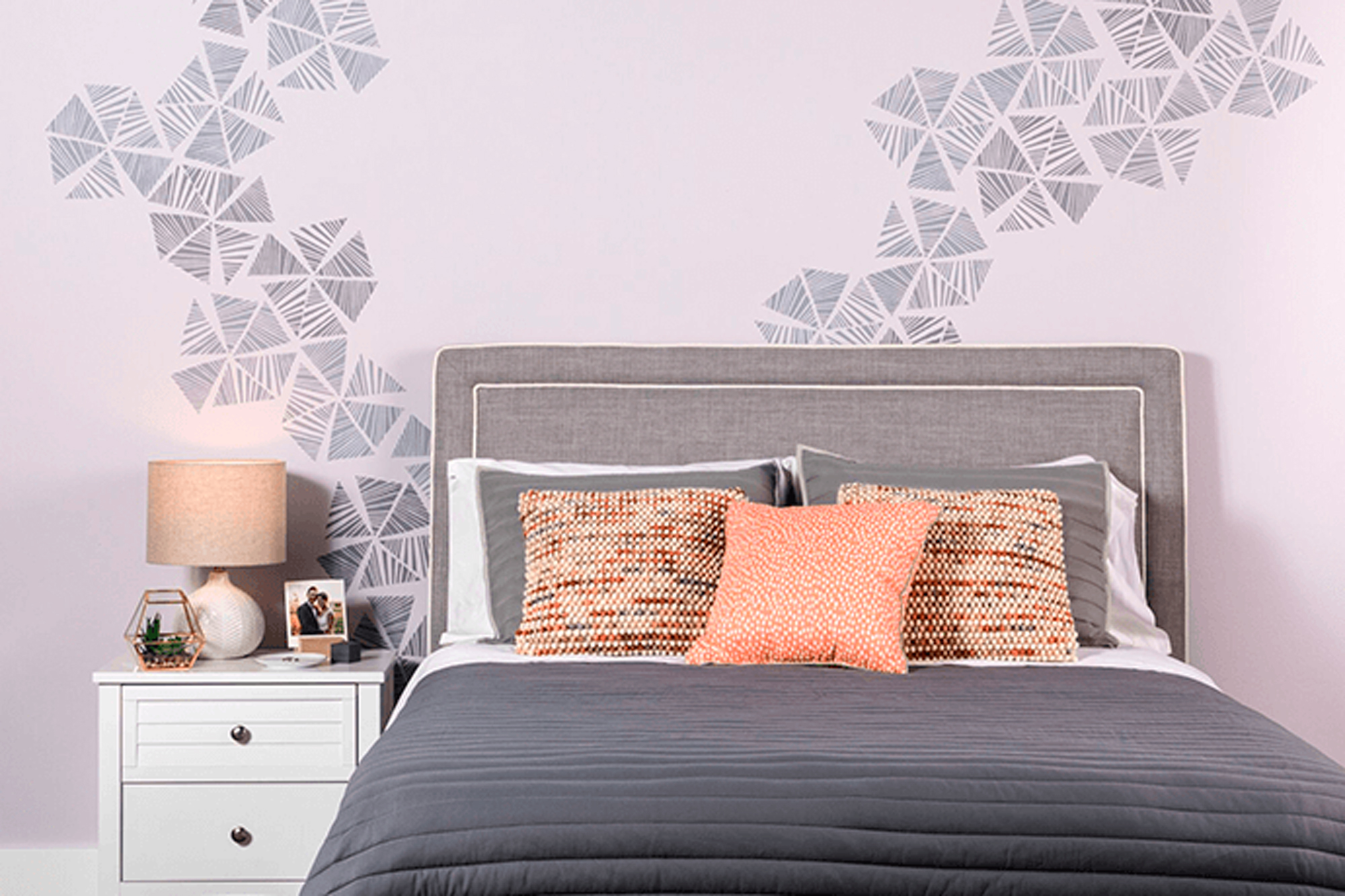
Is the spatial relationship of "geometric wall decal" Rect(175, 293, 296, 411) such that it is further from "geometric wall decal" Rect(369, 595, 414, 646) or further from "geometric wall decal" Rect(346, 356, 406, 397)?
"geometric wall decal" Rect(369, 595, 414, 646)

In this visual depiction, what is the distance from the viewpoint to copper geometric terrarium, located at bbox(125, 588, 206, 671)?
2768 millimetres

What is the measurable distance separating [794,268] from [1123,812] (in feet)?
5.98

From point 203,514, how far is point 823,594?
1.36 meters

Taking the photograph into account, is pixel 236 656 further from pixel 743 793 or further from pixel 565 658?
pixel 743 793

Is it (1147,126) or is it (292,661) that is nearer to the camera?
(292,661)

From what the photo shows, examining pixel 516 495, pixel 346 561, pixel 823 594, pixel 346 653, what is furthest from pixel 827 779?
pixel 346 561

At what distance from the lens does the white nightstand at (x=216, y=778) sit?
274 centimetres

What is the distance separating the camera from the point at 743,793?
5.16ft

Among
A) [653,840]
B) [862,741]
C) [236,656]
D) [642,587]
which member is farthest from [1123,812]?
[236,656]

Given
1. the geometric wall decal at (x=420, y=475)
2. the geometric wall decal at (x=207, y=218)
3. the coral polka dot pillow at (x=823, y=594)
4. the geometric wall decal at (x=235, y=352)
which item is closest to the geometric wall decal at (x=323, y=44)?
the geometric wall decal at (x=207, y=218)

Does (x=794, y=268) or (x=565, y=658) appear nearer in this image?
(x=565, y=658)

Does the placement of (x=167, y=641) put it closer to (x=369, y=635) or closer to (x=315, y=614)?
(x=315, y=614)

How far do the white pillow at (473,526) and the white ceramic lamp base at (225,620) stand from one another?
0.42 m

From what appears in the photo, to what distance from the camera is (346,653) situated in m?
2.90
